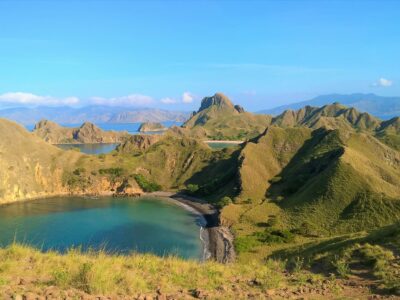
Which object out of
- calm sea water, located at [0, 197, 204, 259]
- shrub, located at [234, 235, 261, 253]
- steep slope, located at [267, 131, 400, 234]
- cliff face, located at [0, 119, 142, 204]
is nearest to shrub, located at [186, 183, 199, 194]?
calm sea water, located at [0, 197, 204, 259]

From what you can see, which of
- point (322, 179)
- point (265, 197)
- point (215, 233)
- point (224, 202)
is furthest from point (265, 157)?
point (215, 233)

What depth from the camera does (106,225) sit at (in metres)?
82.8

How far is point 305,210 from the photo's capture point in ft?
246

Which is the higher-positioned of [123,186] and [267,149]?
[267,149]

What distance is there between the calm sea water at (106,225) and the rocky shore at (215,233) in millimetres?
2389

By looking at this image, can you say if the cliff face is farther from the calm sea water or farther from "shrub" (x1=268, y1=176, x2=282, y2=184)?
"shrub" (x1=268, y1=176, x2=282, y2=184)

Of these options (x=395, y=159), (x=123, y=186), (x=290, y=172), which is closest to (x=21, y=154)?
(x=123, y=186)

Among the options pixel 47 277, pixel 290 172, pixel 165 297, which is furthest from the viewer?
pixel 290 172

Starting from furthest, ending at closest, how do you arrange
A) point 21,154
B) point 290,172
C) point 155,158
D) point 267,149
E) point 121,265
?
1. point 155,158
2. point 21,154
3. point 267,149
4. point 290,172
5. point 121,265

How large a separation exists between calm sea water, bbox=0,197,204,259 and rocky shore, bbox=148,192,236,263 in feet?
7.84

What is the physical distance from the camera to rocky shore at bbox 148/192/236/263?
6128 cm

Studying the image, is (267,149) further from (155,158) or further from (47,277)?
(47,277)

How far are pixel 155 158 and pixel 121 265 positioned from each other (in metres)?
117

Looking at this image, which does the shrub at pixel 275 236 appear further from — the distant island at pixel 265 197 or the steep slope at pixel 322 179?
the steep slope at pixel 322 179
